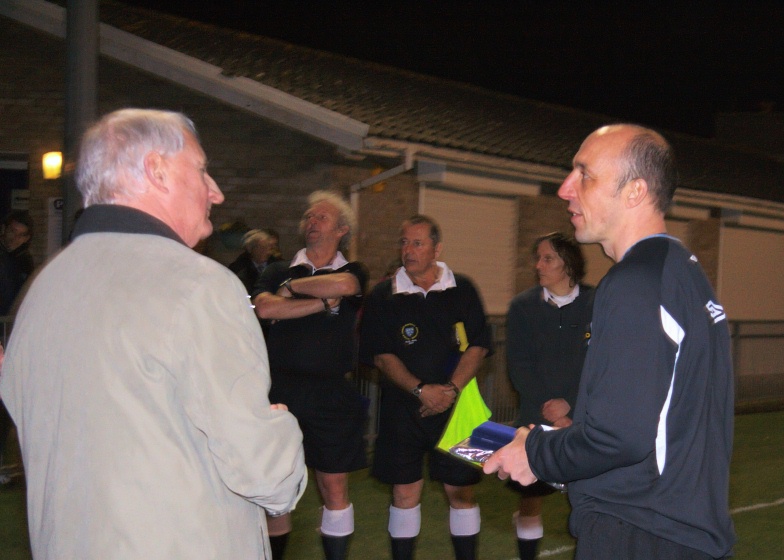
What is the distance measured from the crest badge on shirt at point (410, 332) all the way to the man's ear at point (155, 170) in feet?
11.5

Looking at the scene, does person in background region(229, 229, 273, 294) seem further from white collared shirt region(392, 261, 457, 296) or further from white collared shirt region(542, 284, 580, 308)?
white collared shirt region(542, 284, 580, 308)

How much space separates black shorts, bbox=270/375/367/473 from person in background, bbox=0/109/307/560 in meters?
2.99

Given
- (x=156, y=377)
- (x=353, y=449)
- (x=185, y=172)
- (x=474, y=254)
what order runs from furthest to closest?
(x=474, y=254)
(x=353, y=449)
(x=185, y=172)
(x=156, y=377)

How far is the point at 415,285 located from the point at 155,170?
141 inches

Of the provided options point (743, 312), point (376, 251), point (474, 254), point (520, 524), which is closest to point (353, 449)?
point (520, 524)

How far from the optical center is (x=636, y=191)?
2.89 metres

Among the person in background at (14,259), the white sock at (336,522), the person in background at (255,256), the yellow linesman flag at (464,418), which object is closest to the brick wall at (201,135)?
the person in background at (255,256)

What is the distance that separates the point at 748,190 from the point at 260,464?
1935cm

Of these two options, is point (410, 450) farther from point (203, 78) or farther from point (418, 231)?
point (203, 78)

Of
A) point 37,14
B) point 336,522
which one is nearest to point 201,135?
point 37,14

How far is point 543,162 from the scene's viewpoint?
47.0ft

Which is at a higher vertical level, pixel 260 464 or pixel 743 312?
pixel 260 464

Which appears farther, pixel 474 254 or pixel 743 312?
pixel 743 312

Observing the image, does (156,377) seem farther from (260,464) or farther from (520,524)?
(520,524)
